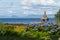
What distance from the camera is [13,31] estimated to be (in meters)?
13.9

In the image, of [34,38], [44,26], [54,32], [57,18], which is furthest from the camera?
[57,18]

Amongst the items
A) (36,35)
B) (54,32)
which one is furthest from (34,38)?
(54,32)

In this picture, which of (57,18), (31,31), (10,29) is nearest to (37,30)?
(31,31)

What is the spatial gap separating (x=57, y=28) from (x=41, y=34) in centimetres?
105

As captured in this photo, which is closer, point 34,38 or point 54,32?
point 34,38

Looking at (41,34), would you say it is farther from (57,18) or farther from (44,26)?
(57,18)

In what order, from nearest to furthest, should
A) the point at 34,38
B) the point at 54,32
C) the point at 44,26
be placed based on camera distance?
1. the point at 34,38
2. the point at 54,32
3. the point at 44,26

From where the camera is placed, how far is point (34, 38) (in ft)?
41.4

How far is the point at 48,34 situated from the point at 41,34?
35cm

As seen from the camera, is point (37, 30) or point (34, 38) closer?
point (34, 38)

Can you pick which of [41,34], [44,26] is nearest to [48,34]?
[41,34]

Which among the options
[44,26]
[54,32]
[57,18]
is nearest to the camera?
[54,32]

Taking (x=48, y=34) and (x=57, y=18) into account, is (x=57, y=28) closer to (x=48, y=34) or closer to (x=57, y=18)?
(x=48, y=34)

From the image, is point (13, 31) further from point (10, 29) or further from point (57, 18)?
point (57, 18)
